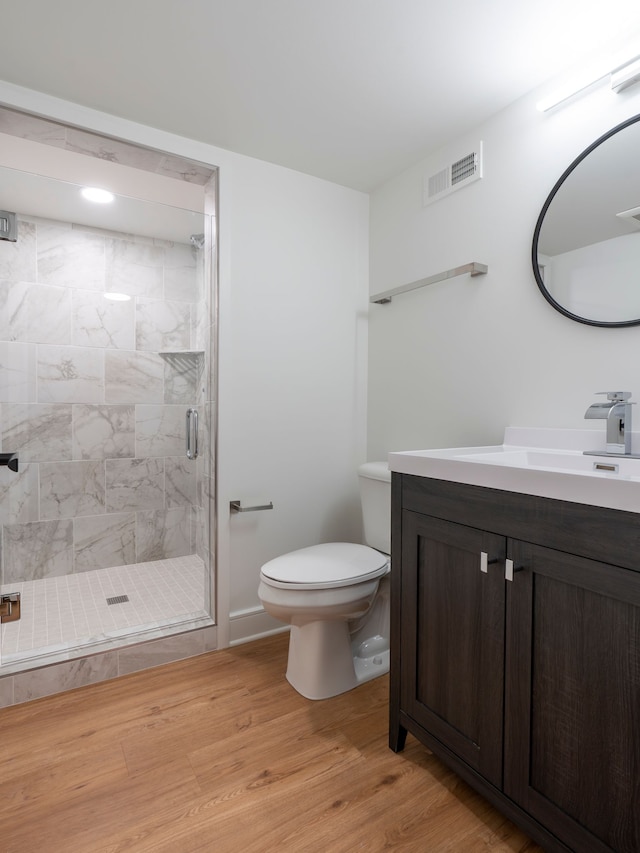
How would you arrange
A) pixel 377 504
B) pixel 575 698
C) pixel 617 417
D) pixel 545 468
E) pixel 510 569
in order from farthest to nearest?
pixel 377 504, pixel 617 417, pixel 545 468, pixel 510 569, pixel 575 698

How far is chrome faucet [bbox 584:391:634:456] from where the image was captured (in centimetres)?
132

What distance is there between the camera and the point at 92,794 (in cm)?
131

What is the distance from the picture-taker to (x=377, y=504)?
2.06 meters

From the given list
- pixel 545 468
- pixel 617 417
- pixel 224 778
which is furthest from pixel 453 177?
pixel 224 778

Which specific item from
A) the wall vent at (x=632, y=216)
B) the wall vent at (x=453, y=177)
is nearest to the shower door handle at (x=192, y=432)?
the wall vent at (x=453, y=177)

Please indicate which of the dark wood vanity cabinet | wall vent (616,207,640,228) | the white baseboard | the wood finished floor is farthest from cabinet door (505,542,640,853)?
the white baseboard

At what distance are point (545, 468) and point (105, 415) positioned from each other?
2088 mm

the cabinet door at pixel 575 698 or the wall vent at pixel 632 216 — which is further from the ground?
the wall vent at pixel 632 216

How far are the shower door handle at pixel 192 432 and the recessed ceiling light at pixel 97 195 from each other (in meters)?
1.05

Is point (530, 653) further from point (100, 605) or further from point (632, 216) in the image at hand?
point (100, 605)

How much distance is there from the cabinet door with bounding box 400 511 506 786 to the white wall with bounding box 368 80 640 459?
2.19 ft

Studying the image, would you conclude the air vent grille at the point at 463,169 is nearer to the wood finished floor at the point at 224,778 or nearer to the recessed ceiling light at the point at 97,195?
the recessed ceiling light at the point at 97,195

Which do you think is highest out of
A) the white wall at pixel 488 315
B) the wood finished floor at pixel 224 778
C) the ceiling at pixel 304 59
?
the ceiling at pixel 304 59

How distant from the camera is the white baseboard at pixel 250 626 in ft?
7.04
